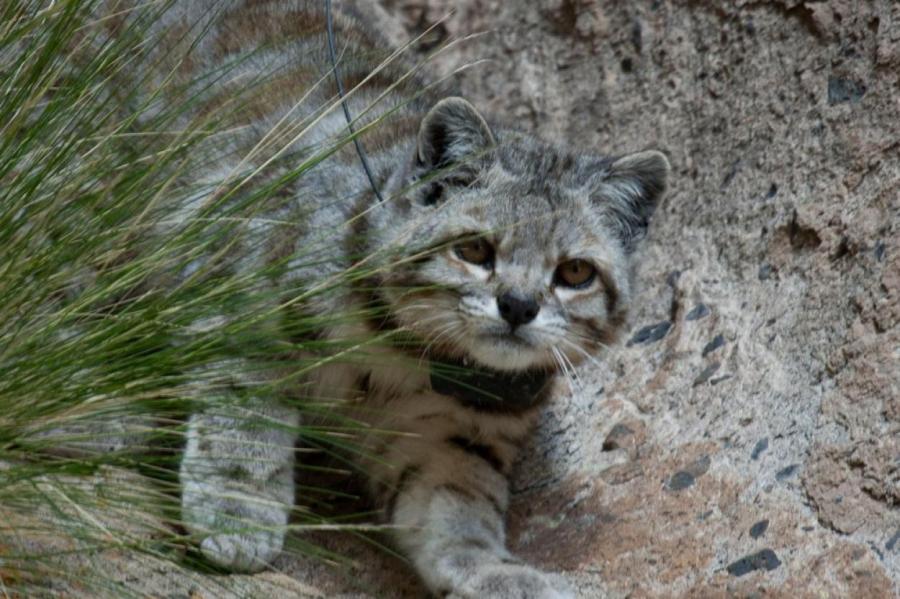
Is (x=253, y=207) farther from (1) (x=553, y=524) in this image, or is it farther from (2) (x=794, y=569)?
(2) (x=794, y=569)

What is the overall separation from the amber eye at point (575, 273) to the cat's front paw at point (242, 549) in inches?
37.8

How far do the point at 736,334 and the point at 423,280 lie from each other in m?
1.10

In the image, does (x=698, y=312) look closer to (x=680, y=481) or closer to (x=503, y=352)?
(x=680, y=481)

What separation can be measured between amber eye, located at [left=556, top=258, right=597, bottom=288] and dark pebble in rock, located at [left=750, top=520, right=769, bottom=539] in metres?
0.74

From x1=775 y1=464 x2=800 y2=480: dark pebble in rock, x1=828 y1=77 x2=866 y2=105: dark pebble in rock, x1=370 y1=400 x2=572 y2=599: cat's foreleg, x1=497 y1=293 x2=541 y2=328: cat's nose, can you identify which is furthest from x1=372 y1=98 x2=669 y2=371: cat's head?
x1=828 y1=77 x2=866 y2=105: dark pebble in rock

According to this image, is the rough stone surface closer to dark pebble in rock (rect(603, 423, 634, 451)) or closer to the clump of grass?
dark pebble in rock (rect(603, 423, 634, 451))

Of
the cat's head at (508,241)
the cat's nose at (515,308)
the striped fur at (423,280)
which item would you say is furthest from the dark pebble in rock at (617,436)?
the cat's nose at (515,308)

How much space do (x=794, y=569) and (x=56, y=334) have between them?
1.75 m

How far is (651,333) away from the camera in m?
4.05

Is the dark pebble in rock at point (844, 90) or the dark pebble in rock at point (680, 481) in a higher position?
the dark pebble in rock at point (844, 90)

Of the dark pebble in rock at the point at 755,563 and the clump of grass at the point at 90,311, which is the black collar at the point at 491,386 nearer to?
the clump of grass at the point at 90,311

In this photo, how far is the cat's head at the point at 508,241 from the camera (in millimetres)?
3109

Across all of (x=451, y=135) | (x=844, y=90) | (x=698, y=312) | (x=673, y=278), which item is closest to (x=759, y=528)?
(x=698, y=312)

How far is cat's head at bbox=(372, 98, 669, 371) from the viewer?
311 centimetres
